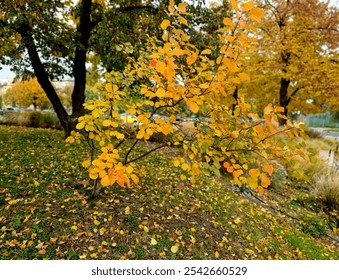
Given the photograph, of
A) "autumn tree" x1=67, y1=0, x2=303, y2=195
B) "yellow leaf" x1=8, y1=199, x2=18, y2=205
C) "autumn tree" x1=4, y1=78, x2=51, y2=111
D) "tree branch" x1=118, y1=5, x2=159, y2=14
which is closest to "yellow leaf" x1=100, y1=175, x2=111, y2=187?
"autumn tree" x1=67, y1=0, x2=303, y2=195

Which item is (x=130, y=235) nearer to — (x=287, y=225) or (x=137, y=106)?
(x=137, y=106)

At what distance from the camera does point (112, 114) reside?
2.33 m

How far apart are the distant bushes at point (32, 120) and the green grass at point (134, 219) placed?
626 cm

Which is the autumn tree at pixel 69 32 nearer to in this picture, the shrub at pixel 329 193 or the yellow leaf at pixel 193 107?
the yellow leaf at pixel 193 107

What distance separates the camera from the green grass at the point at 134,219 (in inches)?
103

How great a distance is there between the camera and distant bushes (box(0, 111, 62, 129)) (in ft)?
35.9

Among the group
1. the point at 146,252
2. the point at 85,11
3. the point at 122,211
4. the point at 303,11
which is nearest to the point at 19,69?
the point at 85,11

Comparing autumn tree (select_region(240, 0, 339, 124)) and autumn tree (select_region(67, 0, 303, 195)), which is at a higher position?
autumn tree (select_region(240, 0, 339, 124))

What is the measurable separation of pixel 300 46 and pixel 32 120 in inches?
478

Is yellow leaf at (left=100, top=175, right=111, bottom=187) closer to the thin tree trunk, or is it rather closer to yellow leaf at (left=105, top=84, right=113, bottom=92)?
yellow leaf at (left=105, top=84, right=113, bottom=92)

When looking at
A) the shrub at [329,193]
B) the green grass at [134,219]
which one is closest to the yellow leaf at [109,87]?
the green grass at [134,219]

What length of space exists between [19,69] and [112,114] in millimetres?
6700

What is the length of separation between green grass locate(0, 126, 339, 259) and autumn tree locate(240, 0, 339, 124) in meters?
8.21

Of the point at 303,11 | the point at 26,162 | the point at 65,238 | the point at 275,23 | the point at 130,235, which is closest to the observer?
the point at 65,238
